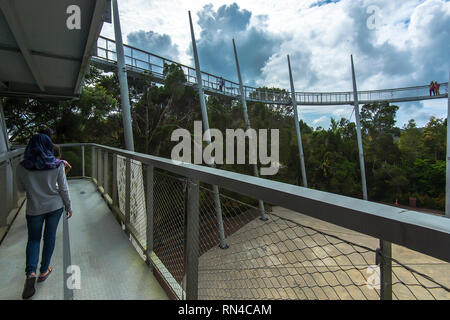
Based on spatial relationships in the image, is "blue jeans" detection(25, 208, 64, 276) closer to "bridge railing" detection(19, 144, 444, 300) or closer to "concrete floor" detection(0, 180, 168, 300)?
"concrete floor" detection(0, 180, 168, 300)

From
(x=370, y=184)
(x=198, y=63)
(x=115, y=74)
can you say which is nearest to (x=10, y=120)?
(x=115, y=74)

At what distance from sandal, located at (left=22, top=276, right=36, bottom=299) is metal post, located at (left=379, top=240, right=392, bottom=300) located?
88.7 inches

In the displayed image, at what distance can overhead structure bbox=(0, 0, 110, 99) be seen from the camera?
2000 millimetres

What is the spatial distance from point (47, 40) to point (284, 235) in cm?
312

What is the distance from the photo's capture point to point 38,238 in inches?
75.2

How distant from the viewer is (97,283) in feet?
6.27

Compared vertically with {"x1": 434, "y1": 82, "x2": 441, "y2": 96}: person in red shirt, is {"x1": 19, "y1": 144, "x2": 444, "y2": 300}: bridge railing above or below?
below

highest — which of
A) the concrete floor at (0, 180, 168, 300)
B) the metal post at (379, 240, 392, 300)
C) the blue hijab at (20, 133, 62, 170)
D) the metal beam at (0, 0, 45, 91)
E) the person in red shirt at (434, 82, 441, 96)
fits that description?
the person in red shirt at (434, 82, 441, 96)

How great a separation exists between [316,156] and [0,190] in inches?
811

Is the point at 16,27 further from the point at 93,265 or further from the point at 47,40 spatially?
the point at 93,265

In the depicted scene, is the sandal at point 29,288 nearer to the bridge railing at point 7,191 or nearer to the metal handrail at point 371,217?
the bridge railing at point 7,191

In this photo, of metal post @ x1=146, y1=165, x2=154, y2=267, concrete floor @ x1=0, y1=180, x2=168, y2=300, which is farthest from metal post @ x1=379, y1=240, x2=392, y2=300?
metal post @ x1=146, y1=165, x2=154, y2=267

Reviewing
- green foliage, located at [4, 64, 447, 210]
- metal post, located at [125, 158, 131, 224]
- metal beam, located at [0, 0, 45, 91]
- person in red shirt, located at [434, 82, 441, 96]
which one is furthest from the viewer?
person in red shirt, located at [434, 82, 441, 96]
